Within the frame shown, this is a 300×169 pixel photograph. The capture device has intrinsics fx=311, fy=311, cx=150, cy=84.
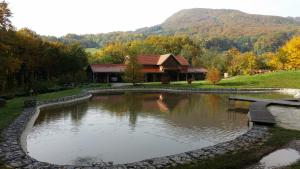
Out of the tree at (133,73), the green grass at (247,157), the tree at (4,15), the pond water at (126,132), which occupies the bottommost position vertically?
the pond water at (126,132)

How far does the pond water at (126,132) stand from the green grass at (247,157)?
2840 millimetres

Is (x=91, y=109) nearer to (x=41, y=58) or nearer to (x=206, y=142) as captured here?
(x=206, y=142)

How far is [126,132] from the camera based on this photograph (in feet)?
63.8

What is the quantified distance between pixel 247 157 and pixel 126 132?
28.6 feet

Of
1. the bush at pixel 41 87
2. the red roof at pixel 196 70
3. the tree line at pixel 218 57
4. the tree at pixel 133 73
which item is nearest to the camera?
the bush at pixel 41 87

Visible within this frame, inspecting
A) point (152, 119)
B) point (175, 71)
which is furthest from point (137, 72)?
point (152, 119)

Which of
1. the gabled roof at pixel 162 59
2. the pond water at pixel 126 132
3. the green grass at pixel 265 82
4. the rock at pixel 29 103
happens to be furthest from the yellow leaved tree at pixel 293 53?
the rock at pixel 29 103

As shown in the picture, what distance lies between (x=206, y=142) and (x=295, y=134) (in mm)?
4789

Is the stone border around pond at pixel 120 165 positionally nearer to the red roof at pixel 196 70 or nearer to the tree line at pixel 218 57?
the tree line at pixel 218 57

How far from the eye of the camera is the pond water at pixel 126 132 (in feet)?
49.0

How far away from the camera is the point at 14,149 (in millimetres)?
13789

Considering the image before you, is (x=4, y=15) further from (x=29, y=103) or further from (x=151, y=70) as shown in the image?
(x=151, y=70)

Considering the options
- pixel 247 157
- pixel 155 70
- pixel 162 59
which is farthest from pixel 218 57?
pixel 247 157

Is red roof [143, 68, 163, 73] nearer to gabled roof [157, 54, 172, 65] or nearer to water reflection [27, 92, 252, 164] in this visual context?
gabled roof [157, 54, 172, 65]
